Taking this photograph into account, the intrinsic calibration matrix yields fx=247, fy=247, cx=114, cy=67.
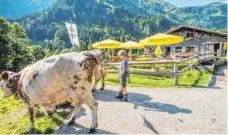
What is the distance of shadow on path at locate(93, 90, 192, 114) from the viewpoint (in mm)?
8773

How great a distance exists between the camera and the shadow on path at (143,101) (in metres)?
8.77

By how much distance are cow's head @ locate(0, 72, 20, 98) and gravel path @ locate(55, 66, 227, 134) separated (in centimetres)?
190

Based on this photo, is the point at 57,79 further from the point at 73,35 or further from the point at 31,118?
the point at 73,35

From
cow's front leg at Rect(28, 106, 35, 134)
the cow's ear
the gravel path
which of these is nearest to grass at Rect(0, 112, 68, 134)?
cow's front leg at Rect(28, 106, 35, 134)

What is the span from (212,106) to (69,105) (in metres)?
5.36

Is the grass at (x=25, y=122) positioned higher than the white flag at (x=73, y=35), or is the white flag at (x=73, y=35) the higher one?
the white flag at (x=73, y=35)

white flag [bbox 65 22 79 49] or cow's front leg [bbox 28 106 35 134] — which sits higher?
white flag [bbox 65 22 79 49]

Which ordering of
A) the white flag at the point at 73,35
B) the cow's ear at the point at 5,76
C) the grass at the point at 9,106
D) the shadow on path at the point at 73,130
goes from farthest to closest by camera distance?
the white flag at the point at 73,35 → the grass at the point at 9,106 → the cow's ear at the point at 5,76 → the shadow on path at the point at 73,130

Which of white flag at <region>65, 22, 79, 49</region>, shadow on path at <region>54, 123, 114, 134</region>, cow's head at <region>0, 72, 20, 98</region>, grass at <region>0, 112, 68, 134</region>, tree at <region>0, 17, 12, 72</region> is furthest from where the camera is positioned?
tree at <region>0, 17, 12, 72</region>

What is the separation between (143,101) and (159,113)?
167 centimetres

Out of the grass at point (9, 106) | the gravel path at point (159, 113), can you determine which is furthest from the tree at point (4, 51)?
the gravel path at point (159, 113)

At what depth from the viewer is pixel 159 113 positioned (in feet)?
27.6

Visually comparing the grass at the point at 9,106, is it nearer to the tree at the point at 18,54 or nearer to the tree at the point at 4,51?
the tree at the point at 4,51

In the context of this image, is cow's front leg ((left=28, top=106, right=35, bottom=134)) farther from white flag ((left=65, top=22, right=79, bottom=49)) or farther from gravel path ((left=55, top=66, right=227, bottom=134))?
white flag ((left=65, top=22, right=79, bottom=49))
